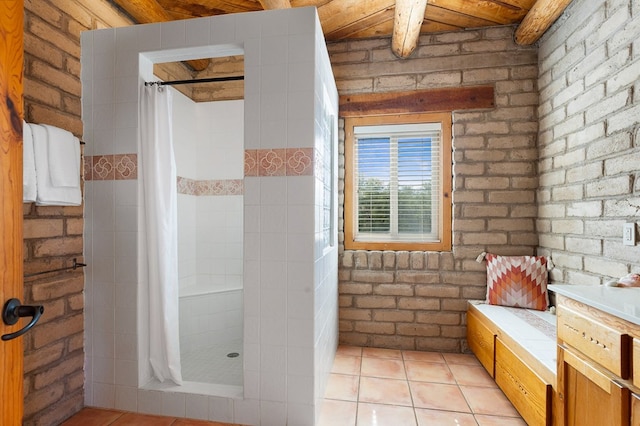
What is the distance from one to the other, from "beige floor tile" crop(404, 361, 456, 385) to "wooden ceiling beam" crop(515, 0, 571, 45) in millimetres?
2743

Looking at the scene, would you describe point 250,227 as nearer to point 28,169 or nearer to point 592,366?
point 28,169

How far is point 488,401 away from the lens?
2.15m

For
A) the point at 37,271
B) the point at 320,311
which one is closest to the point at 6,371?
the point at 37,271

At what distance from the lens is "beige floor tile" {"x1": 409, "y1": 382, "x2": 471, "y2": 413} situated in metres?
2.10

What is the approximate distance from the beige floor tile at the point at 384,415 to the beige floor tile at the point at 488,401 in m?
0.42

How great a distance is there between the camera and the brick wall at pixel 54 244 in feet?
5.56

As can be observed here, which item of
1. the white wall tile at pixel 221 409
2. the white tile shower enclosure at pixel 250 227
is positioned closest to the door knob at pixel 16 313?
the white tile shower enclosure at pixel 250 227

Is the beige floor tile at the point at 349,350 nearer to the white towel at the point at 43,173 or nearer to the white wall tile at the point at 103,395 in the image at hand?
the white wall tile at the point at 103,395

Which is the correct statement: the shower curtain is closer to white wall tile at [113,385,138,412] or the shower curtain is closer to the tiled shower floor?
white wall tile at [113,385,138,412]

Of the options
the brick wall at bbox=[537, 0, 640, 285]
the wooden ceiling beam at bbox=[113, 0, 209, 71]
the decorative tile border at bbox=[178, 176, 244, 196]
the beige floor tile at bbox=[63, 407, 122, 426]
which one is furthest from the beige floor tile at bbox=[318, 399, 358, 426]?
the wooden ceiling beam at bbox=[113, 0, 209, 71]

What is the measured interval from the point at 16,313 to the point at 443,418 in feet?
6.89

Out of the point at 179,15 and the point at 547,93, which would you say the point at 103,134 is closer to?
the point at 179,15

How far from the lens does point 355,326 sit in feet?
10.0

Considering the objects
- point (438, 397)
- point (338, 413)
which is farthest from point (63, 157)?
point (438, 397)
